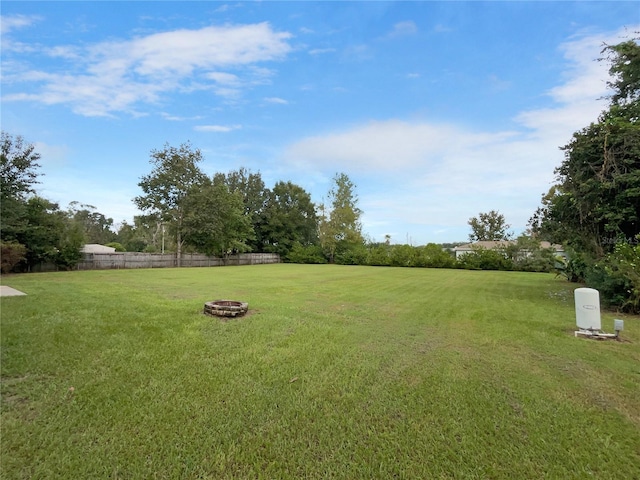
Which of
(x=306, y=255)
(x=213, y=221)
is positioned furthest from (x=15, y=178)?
(x=306, y=255)

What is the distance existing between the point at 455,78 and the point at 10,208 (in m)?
18.9

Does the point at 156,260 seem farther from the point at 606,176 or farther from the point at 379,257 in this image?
Result: the point at 606,176

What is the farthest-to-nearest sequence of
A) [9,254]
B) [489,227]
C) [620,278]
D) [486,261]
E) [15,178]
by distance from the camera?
1. [489,227]
2. [486,261]
3. [15,178]
4. [9,254]
5. [620,278]

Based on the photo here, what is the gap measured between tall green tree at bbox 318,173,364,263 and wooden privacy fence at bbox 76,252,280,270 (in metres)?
7.50

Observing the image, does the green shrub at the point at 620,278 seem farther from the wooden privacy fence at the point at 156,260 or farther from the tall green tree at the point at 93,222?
the tall green tree at the point at 93,222

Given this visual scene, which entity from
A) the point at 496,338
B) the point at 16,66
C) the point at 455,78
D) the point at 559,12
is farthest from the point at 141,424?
the point at 455,78

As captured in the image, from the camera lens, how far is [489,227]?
50500 mm

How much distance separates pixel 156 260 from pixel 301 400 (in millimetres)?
24512

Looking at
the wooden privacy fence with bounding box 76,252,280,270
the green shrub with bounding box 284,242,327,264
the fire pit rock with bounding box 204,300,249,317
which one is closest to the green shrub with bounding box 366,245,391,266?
the green shrub with bounding box 284,242,327,264

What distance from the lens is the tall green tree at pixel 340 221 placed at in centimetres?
3584

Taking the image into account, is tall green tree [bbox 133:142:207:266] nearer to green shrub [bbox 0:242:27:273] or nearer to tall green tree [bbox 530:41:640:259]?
green shrub [bbox 0:242:27:273]

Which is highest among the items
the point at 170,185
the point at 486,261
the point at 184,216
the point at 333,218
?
the point at 170,185

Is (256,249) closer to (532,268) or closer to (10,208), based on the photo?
(10,208)

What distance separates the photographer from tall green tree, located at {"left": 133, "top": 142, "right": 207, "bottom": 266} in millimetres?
25234
